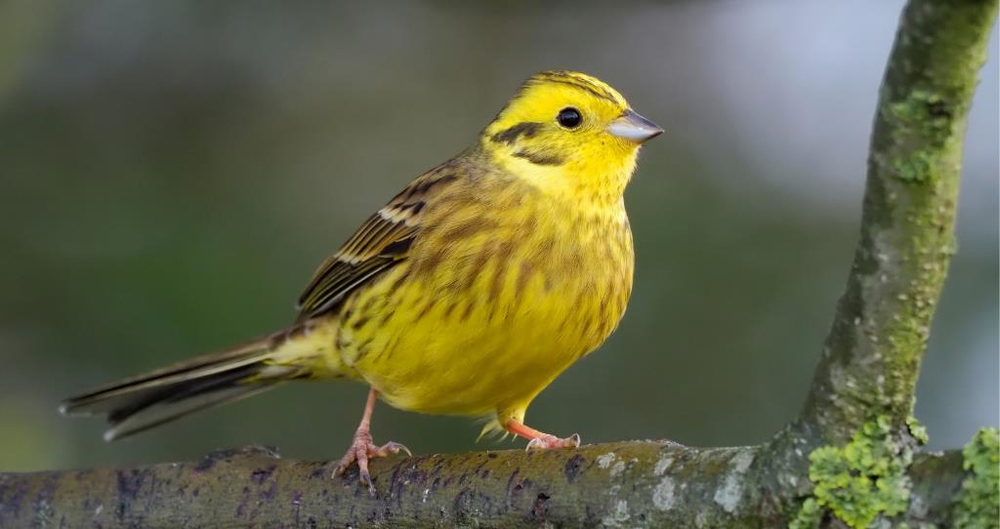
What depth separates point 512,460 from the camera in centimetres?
300

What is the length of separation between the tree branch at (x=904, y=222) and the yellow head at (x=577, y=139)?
1.99m

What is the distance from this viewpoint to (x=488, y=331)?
12.5 feet

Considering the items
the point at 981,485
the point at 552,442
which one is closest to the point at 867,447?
the point at 981,485

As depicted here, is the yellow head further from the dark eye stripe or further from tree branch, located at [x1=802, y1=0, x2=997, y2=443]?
tree branch, located at [x1=802, y1=0, x2=997, y2=443]

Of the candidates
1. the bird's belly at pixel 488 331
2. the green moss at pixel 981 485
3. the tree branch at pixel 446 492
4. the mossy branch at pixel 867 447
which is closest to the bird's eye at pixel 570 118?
the bird's belly at pixel 488 331

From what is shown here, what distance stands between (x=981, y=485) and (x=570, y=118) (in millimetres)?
2428

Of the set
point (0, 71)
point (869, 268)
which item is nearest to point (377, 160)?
point (0, 71)

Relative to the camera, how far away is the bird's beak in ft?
13.4

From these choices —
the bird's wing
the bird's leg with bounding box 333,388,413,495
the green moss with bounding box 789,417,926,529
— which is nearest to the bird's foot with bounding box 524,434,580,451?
the bird's leg with bounding box 333,388,413,495

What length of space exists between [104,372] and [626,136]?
247 cm

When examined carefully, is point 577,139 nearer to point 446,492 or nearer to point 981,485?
point 446,492

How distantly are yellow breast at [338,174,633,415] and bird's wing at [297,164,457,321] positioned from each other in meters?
0.09

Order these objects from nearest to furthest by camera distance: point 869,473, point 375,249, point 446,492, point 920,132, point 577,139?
point 920,132
point 869,473
point 446,492
point 577,139
point 375,249

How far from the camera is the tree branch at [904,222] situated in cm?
182
